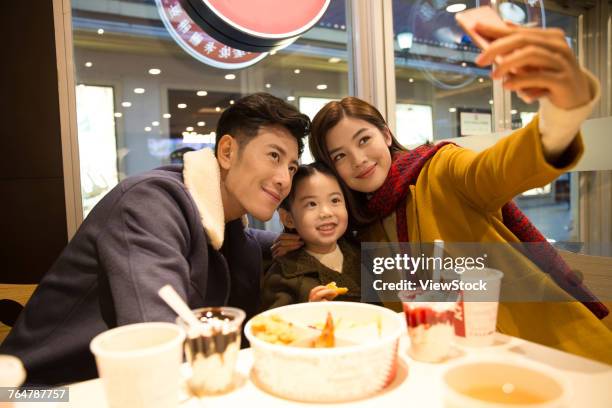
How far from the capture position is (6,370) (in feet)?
2.37

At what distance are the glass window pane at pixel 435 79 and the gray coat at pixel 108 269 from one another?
74.0 inches

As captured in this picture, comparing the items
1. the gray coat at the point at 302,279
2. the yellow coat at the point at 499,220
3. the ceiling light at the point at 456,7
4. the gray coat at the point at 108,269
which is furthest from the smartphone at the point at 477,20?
the ceiling light at the point at 456,7

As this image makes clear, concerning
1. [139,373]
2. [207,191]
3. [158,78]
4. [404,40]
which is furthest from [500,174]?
[158,78]

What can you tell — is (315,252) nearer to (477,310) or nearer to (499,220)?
(499,220)

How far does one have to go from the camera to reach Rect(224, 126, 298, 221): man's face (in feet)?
5.12

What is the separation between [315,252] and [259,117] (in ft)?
1.96

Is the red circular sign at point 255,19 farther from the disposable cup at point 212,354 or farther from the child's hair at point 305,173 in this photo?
the disposable cup at point 212,354

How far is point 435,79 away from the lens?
331 centimetres

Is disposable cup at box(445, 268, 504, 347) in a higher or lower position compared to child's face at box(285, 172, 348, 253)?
lower

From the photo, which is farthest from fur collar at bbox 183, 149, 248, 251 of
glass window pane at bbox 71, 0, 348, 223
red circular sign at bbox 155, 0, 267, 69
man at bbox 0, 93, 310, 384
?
red circular sign at bbox 155, 0, 267, 69

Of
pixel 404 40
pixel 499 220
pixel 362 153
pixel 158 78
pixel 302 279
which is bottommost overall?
pixel 302 279

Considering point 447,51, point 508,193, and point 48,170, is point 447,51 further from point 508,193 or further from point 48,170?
point 48,170

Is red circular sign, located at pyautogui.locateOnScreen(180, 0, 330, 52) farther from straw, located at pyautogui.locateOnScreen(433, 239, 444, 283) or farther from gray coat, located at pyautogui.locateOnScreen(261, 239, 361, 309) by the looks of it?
straw, located at pyautogui.locateOnScreen(433, 239, 444, 283)

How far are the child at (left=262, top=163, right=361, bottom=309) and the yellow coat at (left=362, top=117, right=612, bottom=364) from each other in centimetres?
21
